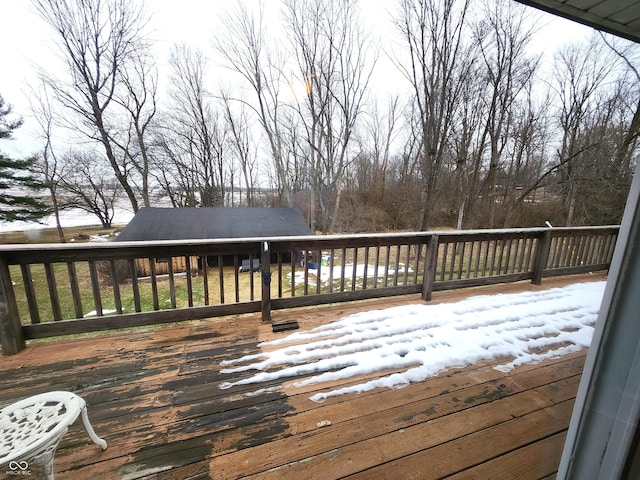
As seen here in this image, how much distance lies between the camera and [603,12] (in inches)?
46.1

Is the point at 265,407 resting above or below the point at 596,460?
below

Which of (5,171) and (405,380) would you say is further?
(5,171)

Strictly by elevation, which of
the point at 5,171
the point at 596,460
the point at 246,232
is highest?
the point at 5,171

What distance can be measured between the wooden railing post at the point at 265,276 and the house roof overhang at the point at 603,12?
230 cm

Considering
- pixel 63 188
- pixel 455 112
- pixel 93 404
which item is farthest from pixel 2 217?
pixel 455 112

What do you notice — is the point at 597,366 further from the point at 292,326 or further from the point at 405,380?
the point at 292,326

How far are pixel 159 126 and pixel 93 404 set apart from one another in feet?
51.3

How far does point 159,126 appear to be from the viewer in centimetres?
1377

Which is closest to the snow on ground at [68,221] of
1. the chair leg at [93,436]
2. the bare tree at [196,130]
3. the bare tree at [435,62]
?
the bare tree at [196,130]

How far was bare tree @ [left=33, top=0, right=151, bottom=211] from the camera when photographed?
936 centimetres

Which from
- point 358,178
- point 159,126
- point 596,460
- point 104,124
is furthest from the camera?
point 358,178

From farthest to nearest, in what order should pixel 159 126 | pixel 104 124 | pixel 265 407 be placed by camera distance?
pixel 159 126, pixel 104 124, pixel 265 407

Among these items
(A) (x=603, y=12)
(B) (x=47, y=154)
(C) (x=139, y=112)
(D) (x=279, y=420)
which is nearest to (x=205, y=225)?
(C) (x=139, y=112)

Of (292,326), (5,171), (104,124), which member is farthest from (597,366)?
(104,124)
